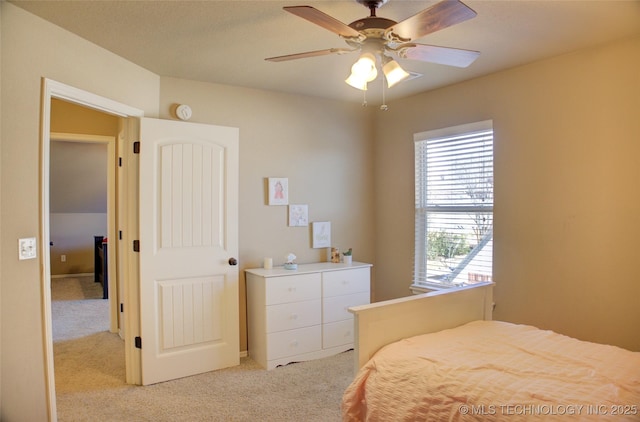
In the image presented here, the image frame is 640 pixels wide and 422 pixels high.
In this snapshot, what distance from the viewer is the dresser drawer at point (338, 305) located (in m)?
3.70

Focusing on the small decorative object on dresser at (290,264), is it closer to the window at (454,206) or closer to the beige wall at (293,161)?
the beige wall at (293,161)

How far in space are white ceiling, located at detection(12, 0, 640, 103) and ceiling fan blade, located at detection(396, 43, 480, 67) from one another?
268mm

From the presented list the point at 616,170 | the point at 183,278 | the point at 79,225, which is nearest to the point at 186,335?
the point at 183,278

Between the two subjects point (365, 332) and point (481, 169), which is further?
point (481, 169)

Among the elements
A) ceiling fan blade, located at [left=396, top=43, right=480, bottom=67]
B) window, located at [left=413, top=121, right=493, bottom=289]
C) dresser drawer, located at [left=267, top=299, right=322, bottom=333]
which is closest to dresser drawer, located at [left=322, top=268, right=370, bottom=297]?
dresser drawer, located at [left=267, top=299, right=322, bottom=333]

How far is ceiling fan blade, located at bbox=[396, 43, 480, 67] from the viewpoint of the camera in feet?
6.73

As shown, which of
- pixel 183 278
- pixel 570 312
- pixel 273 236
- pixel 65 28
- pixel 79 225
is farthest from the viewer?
pixel 79 225

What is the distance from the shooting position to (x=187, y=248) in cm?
328

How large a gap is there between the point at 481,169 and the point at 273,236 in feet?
6.42

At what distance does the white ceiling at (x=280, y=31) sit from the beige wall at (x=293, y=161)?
1.07ft

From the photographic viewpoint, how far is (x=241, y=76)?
3396 millimetres

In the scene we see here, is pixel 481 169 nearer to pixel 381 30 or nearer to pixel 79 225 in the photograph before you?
pixel 381 30

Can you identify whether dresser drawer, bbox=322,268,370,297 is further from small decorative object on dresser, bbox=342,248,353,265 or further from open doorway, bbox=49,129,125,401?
open doorway, bbox=49,129,125,401

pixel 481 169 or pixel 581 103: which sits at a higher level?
pixel 581 103
